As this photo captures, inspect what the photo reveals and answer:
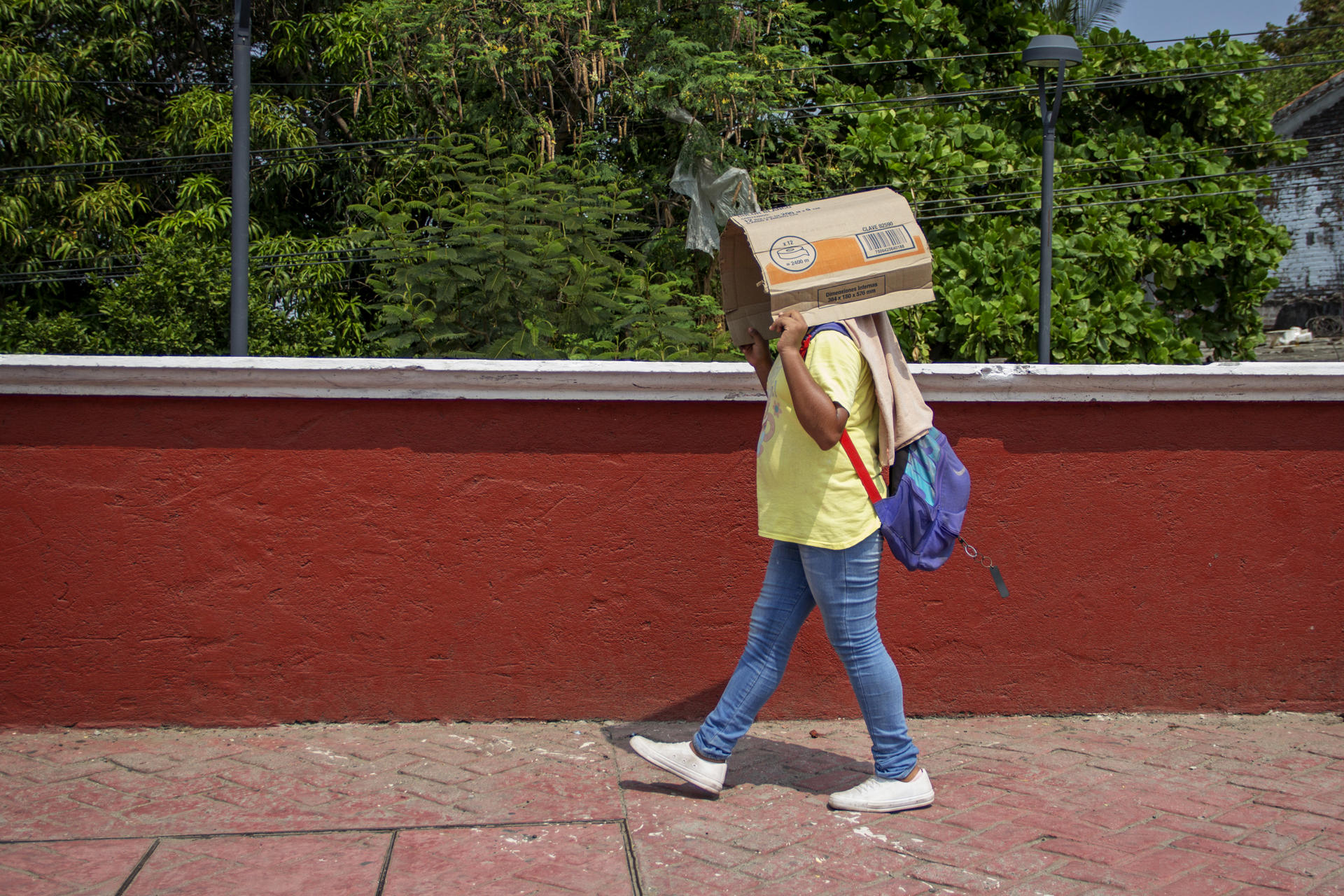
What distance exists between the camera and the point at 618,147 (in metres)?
11.0

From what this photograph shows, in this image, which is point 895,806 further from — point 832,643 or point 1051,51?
point 1051,51

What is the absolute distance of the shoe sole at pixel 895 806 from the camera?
3377 mm

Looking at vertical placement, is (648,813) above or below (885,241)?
below

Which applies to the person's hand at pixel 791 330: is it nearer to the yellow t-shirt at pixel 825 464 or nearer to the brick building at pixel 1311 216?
the yellow t-shirt at pixel 825 464

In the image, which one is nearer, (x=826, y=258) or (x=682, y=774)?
(x=826, y=258)

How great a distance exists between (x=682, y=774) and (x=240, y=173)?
4103 millimetres

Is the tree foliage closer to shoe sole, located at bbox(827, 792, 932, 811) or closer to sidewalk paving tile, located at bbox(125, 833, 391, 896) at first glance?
shoe sole, located at bbox(827, 792, 932, 811)

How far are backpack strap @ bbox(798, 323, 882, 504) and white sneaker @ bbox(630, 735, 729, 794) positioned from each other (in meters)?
1.02

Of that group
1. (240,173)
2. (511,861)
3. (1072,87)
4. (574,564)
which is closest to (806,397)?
(574,564)

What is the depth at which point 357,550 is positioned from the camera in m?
4.03

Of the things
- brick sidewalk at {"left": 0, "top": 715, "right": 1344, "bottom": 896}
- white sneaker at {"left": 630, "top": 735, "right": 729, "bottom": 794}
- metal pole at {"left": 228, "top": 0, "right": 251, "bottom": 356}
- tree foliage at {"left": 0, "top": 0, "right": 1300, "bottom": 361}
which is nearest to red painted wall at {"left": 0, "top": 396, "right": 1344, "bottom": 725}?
brick sidewalk at {"left": 0, "top": 715, "right": 1344, "bottom": 896}

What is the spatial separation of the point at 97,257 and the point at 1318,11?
3494cm

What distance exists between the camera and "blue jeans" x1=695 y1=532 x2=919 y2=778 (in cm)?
331

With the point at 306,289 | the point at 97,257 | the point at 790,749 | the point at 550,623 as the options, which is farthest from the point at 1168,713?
the point at 97,257
